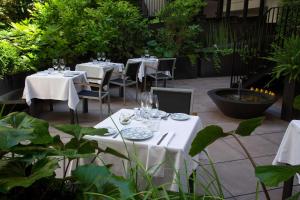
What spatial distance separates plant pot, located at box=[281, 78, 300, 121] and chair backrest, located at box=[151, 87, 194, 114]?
260 centimetres

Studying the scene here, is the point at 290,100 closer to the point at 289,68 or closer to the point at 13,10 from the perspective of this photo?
the point at 289,68

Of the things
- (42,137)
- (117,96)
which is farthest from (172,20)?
(42,137)

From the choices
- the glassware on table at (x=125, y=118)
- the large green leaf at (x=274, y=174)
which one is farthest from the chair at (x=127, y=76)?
the large green leaf at (x=274, y=174)

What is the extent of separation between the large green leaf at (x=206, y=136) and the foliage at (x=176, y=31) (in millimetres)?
7538

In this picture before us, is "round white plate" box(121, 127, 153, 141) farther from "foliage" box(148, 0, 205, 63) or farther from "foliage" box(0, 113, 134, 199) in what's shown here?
"foliage" box(148, 0, 205, 63)

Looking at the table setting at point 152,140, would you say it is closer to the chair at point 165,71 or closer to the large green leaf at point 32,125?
the large green leaf at point 32,125

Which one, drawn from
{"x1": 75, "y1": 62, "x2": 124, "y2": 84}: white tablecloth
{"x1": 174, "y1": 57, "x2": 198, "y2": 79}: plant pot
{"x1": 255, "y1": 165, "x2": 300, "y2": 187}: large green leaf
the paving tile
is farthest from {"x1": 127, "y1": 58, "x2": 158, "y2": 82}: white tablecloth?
{"x1": 255, "y1": 165, "x2": 300, "y2": 187}: large green leaf

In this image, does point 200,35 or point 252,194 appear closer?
point 252,194

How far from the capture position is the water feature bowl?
521 cm

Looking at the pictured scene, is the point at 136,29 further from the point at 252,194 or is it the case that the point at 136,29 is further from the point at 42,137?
the point at 42,137

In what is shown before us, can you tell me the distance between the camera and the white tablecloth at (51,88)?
15.9 feet

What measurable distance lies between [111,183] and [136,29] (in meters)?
7.50

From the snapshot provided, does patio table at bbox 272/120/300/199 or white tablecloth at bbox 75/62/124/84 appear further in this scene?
white tablecloth at bbox 75/62/124/84

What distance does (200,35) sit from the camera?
31.4 ft
